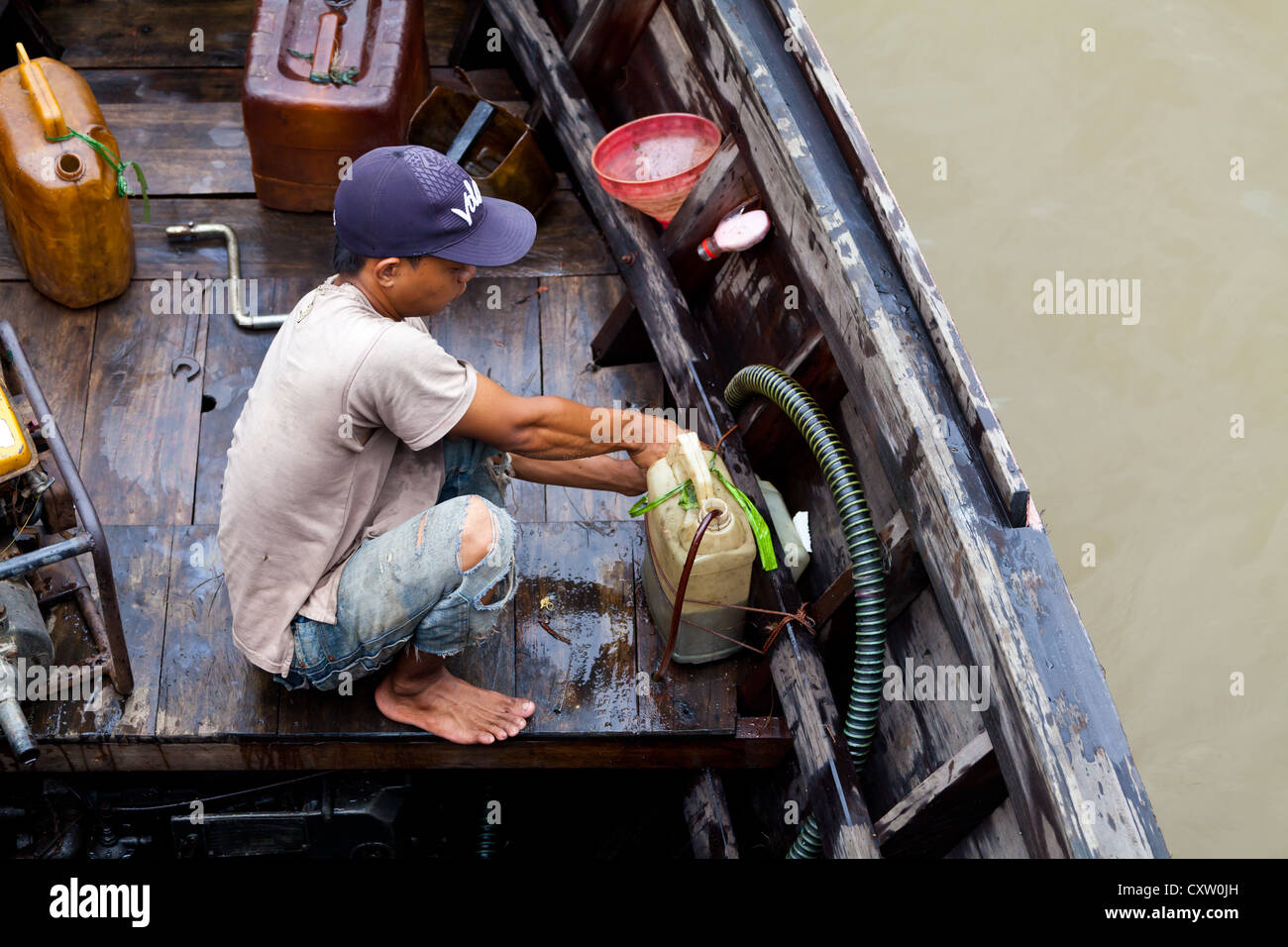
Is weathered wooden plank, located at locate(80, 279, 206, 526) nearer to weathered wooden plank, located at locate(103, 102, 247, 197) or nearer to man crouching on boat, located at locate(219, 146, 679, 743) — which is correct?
weathered wooden plank, located at locate(103, 102, 247, 197)

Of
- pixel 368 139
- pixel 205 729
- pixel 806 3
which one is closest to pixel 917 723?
pixel 205 729

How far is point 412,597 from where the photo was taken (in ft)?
8.26

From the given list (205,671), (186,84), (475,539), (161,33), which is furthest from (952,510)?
(161,33)

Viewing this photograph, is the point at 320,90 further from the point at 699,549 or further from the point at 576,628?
the point at 699,549

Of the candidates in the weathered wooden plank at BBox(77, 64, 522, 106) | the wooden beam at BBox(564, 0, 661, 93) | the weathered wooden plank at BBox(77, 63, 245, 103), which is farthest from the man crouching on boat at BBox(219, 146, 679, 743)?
the weathered wooden plank at BBox(77, 63, 245, 103)

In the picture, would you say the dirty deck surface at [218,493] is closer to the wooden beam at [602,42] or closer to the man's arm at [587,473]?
the man's arm at [587,473]

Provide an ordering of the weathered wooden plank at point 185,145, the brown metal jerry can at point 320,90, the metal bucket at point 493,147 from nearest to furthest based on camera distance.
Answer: the brown metal jerry can at point 320,90, the metal bucket at point 493,147, the weathered wooden plank at point 185,145

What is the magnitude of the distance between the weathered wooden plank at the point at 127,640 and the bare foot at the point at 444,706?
1.83ft

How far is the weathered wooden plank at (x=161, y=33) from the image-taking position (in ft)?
16.0

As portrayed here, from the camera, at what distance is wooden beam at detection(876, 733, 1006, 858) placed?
8.08ft

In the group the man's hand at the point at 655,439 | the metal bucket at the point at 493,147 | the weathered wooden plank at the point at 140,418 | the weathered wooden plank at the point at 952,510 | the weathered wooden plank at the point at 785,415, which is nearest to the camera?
the weathered wooden plank at the point at 952,510

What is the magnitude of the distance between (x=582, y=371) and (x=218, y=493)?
1.15 metres

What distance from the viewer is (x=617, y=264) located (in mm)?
3920

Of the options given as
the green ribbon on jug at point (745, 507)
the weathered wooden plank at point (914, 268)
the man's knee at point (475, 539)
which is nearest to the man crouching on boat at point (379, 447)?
the man's knee at point (475, 539)
